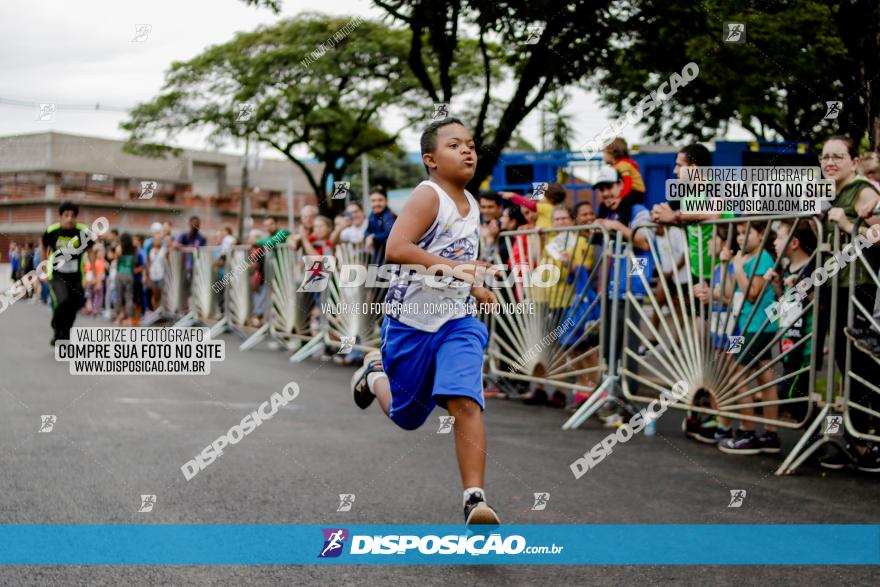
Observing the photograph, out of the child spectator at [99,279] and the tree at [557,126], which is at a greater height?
the tree at [557,126]

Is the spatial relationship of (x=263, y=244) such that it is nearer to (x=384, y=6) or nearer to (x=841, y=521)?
(x=384, y=6)

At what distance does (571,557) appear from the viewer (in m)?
4.01

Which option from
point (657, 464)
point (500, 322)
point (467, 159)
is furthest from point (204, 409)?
point (467, 159)

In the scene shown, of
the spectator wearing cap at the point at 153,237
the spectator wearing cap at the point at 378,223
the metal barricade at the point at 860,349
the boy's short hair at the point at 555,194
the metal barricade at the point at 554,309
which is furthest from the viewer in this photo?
the spectator wearing cap at the point at 153,237

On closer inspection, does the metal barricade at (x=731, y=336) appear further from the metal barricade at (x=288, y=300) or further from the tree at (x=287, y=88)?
the tree at (x=287, y=88)

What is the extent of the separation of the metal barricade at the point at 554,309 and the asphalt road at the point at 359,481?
46cm

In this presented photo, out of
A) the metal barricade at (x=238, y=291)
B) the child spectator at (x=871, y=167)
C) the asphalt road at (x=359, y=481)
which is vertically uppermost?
the child spectator at (x=871, y=167)

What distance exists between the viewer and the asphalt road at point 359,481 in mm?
3791

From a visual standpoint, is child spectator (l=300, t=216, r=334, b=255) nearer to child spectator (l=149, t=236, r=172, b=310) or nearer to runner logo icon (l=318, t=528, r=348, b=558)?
child spectator (l=149, t=236, r=172, b=310)

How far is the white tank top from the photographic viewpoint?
4.21 meters

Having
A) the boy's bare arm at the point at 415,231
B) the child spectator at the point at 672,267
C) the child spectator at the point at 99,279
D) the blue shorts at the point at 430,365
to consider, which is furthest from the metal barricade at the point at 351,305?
the child spectator at the point at 99,279

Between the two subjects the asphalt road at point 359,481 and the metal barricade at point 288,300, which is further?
the metal barricade at point 288,300

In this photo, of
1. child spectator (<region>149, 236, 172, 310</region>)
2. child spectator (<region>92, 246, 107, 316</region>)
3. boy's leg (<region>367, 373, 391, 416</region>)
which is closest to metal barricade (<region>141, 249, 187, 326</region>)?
child spectator (<region>149, 236, 172, 310</region>)

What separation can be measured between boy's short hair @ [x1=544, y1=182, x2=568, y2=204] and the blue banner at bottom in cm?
504
